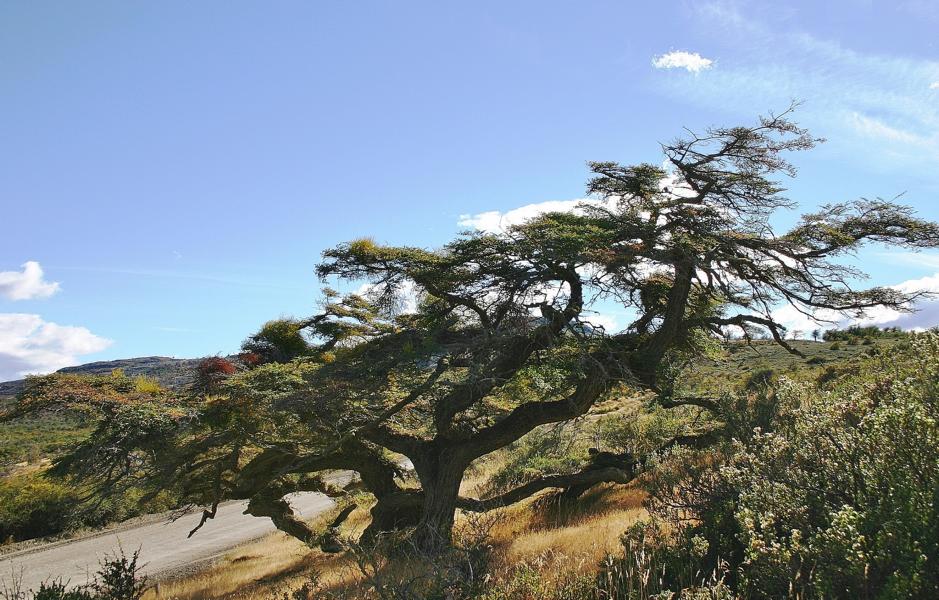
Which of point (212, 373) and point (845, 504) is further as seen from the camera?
point (212, 373)

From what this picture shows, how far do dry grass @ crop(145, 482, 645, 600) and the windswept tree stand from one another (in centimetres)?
97

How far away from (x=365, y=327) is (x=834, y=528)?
10498mm

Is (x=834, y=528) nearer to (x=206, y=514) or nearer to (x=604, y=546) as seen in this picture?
(x=604, y=546)

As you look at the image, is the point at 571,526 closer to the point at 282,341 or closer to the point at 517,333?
the point at 517,333

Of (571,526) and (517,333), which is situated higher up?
(517,333)

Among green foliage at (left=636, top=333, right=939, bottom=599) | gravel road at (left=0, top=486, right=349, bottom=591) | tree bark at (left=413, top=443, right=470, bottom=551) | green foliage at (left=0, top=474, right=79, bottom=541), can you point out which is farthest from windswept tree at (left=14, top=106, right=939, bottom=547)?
green foliage at (left=0, top=474, right=79, bottom=541)

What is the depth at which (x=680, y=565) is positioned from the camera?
5332mm

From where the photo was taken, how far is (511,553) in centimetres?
896

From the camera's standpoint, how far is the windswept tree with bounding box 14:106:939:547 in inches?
398

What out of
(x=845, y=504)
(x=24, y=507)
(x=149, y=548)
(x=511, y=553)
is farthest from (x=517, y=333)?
(x=24, y=507)

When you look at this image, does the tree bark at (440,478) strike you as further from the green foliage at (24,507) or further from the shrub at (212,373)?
the green foliage at (24,507)

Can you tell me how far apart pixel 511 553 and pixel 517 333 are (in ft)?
11.5

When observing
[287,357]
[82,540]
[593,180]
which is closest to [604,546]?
[593,180]

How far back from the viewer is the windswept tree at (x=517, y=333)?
33.1ft
